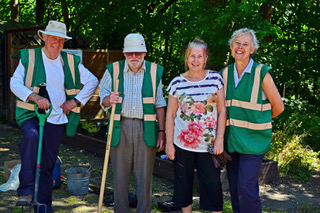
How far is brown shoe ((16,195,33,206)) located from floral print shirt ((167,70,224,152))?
162 centimetres

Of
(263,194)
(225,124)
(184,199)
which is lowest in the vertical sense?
(263,194)

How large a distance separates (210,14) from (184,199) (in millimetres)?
4191

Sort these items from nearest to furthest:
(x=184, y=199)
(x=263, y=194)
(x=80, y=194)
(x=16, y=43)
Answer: (x=184, y=199) < (x=80, y=194) < (x=263, y=194) < (x=16, y=43)

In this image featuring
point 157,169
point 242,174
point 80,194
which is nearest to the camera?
point 242,174

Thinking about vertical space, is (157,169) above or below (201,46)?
below

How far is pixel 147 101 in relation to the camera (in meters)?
4.64

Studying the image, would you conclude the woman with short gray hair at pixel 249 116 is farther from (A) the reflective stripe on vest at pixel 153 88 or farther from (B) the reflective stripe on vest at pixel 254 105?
(A) the reflective stripe on vest at pixel 153 88

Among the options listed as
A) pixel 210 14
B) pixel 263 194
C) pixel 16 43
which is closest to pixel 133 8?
pixel 16 43

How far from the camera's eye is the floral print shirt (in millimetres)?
4387

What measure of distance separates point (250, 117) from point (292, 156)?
418cm

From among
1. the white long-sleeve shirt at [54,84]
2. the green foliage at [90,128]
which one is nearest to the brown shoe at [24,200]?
the white long-sleeve shirt at [54,84]

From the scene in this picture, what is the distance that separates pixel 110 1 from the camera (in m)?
12.4

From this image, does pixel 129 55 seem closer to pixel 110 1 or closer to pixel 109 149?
pixel 109 149

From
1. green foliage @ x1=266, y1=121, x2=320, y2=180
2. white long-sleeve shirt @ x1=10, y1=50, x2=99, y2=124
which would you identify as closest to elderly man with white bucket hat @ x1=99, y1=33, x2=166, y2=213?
white long-sleeve shirt @ x1=10, y1=50, x2=99, y2=124
